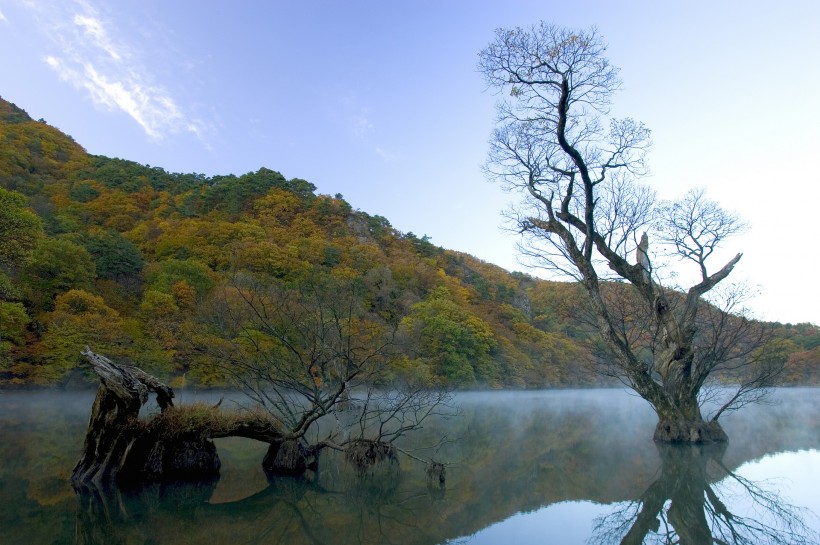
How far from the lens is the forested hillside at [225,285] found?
69.7 ft

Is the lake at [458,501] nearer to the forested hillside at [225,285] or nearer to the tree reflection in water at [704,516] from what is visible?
the tree reflection in water at [704,516]

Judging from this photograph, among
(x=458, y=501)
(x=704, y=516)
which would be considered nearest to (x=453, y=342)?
(x=458, y=501)

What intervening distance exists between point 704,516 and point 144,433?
332 inches

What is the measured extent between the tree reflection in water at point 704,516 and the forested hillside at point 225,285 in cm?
609

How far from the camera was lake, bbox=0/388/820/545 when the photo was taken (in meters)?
5.70

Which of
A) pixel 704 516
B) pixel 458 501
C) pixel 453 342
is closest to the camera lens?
pixel 704 516

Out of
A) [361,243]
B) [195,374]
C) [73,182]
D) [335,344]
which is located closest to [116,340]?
[195,374]

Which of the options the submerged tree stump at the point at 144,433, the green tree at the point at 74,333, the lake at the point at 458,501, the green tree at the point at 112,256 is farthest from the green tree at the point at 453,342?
the submerged tree stump at the point at 144,433

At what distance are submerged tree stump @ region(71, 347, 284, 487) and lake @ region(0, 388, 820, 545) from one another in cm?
53

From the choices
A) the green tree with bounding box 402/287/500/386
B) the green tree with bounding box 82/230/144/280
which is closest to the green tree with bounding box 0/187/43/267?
the green tree with bounding box 82/230/144/280

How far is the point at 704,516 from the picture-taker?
6609 mm

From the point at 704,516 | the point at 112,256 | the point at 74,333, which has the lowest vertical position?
the point at 704,516

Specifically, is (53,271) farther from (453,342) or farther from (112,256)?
(453,342)

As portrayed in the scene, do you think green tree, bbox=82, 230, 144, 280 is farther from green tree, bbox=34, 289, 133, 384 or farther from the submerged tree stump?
the submerged tree stump
